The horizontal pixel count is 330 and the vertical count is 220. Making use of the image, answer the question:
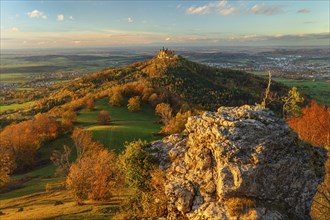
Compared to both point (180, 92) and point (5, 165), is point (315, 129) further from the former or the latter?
point (180, 92)

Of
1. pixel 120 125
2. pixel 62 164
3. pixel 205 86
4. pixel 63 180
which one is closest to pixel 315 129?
pixel 63 180

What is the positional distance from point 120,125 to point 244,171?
269ft

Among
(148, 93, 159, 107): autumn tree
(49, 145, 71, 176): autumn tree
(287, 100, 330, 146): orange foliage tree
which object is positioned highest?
(148, 93, 159, 107): autumn tree

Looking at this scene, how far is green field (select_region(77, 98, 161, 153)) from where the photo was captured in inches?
3364

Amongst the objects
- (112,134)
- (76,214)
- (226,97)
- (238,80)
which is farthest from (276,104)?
(76,214)

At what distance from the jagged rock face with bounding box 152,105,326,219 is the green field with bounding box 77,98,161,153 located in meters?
59.9

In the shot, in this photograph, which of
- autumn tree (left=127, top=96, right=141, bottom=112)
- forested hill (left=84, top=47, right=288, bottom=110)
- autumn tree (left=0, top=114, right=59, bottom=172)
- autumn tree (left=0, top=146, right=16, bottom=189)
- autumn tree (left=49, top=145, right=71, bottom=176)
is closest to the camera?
autumn tree (left=49, top=145, right=71, bottom=176)

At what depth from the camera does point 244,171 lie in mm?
17859

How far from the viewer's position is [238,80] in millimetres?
196375

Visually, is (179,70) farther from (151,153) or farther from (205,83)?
(151,153)

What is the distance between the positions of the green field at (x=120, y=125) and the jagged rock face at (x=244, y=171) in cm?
5993

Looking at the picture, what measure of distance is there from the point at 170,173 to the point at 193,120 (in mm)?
4359

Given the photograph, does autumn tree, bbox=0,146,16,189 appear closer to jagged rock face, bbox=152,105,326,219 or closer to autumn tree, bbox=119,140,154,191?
autumn tree, bbox=119,140,154,191

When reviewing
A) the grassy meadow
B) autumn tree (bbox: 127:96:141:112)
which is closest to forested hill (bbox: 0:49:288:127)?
autumn tree (bbox: 127:96:141:112)
